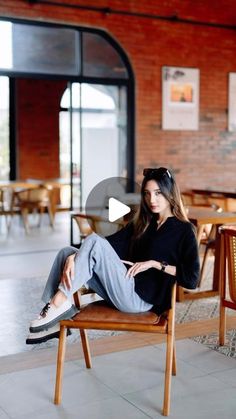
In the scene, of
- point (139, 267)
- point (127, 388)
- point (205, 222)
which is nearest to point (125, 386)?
Result: point (127, 388)

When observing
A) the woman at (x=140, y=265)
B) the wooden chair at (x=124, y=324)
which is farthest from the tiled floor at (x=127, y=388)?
the woman at (x=140, y=265)

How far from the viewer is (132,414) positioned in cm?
270

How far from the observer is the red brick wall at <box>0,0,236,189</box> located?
7461mm

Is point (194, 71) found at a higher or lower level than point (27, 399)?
higher

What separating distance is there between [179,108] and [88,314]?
18.2ft

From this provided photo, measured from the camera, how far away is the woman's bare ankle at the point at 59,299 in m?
2.82

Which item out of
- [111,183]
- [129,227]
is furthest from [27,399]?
[111,183]

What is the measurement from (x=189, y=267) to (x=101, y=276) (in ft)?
1.40

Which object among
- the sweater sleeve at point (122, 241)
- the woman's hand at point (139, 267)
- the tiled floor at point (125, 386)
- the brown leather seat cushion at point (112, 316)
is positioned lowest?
the tiled floor at point (125, 386)

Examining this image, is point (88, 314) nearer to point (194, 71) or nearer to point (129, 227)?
point (129, 227)

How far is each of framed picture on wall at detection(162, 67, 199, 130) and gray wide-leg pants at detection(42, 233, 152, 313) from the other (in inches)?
207

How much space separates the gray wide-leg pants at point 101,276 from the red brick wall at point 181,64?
4807mm
